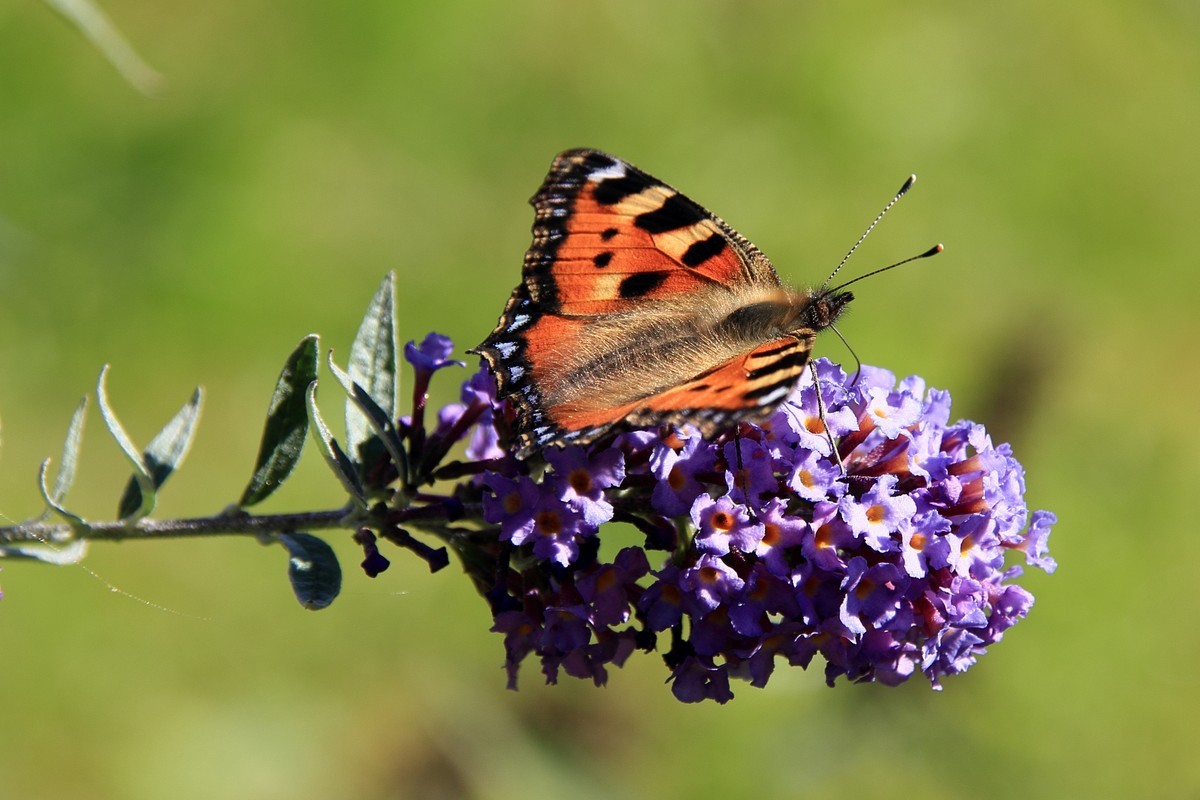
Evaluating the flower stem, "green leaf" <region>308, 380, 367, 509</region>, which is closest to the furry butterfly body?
"green leaf" <region>308, 380, 367, 509</region>

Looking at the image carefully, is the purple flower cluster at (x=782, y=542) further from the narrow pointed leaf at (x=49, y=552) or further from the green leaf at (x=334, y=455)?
the narrow pointed leaf at (x=49, y=552)

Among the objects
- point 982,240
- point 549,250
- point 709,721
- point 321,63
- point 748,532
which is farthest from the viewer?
point 982,240

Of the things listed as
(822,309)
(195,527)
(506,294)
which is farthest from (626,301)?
(506,294)

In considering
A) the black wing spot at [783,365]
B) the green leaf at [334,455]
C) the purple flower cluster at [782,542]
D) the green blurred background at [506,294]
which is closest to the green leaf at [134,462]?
the green leaf at [334,455]

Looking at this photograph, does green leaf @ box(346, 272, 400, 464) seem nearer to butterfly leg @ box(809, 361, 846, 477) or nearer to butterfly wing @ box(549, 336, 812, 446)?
butterfly wing @ box(549, 336, 812, 446)

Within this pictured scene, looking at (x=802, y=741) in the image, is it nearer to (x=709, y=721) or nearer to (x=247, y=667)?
(x=709, y=721)

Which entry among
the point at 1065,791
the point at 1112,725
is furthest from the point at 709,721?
the point at 1112,725
